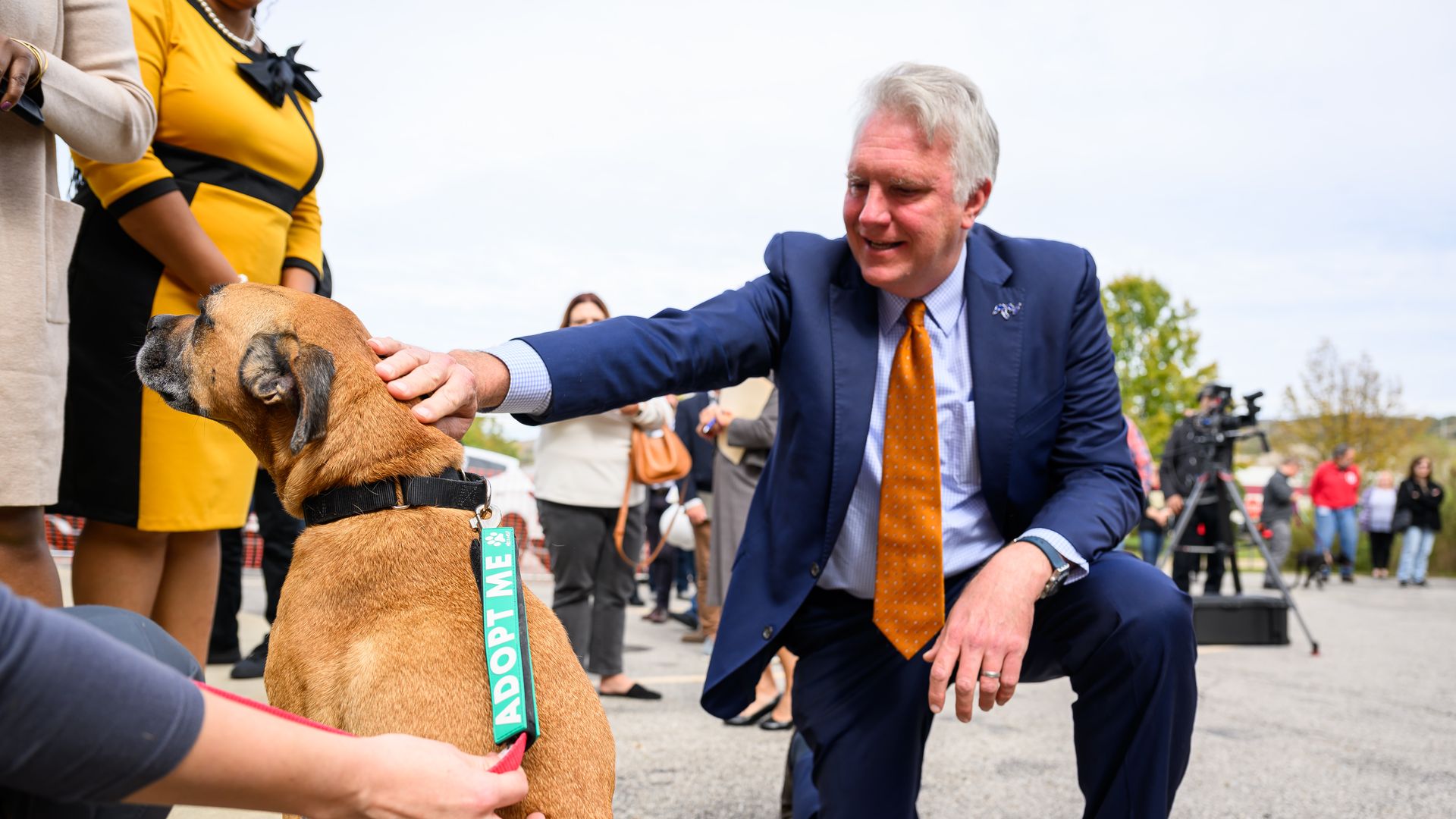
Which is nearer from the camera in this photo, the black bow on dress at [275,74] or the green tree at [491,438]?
the black bow on dress at [275,74]

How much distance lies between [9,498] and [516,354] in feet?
3.65

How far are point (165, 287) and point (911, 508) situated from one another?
7.29ft

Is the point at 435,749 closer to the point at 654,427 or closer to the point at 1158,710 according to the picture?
the point at 1158,710

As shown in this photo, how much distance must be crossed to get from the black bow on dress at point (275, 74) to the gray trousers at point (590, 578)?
10.7 feet

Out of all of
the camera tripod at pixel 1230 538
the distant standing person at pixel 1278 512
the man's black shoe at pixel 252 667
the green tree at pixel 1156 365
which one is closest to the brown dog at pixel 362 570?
the man's black shoe at pixel 252 667

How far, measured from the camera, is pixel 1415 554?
756 inches

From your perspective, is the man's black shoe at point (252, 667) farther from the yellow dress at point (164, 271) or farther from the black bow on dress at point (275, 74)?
the black bow on dress at point (275, 74)

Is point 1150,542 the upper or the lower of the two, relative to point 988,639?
lower

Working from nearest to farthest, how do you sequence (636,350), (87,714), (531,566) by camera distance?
(87,714), (636,350), (531,566)

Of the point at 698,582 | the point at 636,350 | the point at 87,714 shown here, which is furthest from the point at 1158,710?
the point at 698,582

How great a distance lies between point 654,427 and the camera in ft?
21.1

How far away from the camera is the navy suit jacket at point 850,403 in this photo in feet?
9.44

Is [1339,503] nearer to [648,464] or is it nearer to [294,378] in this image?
[648,464]

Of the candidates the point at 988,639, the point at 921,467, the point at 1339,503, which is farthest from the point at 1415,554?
the point at 988,639
